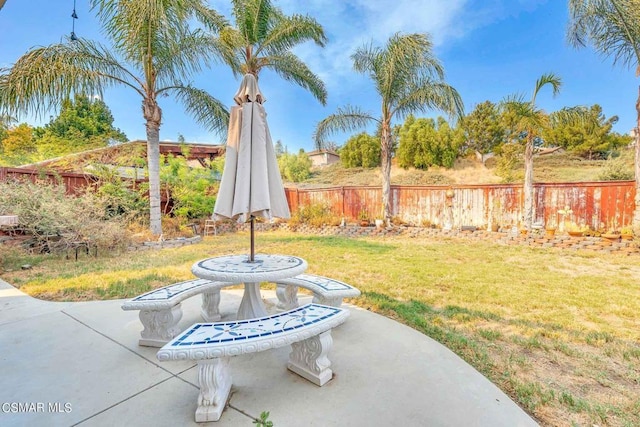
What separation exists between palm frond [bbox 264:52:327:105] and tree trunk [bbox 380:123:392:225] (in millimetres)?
2349

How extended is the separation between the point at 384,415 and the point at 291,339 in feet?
2.22

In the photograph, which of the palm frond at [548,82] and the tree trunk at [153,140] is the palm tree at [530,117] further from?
the tree trunk at [153,140]

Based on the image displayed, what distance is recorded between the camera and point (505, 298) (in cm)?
379

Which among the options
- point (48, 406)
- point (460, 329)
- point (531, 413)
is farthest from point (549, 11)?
point (48, 406)

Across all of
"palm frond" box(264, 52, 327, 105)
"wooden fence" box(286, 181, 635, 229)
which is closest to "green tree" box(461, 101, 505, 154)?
"wooden fence" box(286, 181, 635, 229)

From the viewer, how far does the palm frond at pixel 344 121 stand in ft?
33.5

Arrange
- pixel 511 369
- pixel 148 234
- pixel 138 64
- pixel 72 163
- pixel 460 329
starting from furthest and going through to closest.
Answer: pixel 72 163 → pixel 148 234 → pixel 138 64 → pixel 460 329 → pixel 511 369

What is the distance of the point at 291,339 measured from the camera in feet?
5.58

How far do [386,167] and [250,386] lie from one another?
9.16m

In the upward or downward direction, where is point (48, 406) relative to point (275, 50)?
downward

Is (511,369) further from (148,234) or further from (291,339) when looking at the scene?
(148,234)

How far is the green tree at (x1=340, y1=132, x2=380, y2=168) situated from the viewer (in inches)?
868

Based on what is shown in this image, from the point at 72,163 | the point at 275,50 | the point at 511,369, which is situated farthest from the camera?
the point at 72,163

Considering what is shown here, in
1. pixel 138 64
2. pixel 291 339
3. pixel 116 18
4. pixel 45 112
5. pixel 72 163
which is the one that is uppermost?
pixel 116 18
